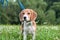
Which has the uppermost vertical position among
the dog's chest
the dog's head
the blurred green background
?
the dog's head

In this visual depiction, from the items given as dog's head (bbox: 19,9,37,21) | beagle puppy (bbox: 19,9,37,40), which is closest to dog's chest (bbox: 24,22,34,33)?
beagle puppy (bbox: 19,9,37,40)

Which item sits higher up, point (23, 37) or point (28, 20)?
point (28, 20)

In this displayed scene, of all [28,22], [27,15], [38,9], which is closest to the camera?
[27,15]

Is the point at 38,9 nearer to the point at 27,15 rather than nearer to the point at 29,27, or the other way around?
the point at 29,27

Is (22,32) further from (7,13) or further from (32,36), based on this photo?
(7,13)

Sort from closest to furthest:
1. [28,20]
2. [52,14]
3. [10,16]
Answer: [28,20] → [10,16] → [52,14]

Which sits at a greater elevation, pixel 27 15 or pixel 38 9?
pixel 27 15

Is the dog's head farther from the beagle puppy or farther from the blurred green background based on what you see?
the blurred green background

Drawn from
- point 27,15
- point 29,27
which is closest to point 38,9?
point 29,27

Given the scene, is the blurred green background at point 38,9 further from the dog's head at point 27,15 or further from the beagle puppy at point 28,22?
the dog's head at point 27,15

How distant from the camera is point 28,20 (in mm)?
7434

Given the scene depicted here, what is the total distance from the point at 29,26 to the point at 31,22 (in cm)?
12

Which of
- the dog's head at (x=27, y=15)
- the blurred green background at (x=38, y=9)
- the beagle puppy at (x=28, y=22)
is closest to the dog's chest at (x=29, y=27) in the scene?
the beagle puppy at (x=28, y=22)

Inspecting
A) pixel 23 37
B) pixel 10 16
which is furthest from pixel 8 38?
pixel 10 16
